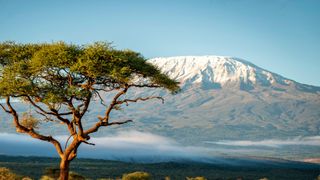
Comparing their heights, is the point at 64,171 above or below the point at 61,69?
below

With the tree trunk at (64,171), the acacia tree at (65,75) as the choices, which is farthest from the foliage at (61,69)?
the tree trunk at (64,171)

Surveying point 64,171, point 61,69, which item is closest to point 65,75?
point 61,69

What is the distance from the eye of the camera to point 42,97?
3522cm

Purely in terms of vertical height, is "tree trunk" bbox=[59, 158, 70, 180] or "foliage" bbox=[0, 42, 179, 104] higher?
"foliage" bbox=[0, 42, 179, 104]

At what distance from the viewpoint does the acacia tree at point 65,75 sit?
113 feet

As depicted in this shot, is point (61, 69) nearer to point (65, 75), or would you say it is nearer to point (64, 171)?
point (65, 75)

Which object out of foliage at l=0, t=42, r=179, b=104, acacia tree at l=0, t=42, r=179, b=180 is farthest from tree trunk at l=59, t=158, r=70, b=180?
foliage at l=0, t=42, r=179, b=104

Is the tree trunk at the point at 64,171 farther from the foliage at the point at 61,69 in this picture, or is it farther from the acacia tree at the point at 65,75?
the foliage at the point at 61,69

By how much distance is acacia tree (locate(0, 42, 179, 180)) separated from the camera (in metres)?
34.5

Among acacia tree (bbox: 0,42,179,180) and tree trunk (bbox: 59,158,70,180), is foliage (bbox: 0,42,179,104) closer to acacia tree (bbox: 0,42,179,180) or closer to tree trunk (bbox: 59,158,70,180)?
acacia tree (bbox: 0,42,179,180)

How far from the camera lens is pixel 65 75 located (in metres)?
36.7

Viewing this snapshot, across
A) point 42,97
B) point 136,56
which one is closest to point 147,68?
point 136,56

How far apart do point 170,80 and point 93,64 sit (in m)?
7.26

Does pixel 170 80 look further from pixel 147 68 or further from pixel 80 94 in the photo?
pixel 80 94
